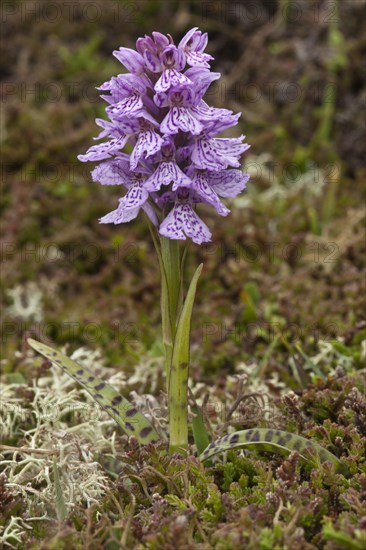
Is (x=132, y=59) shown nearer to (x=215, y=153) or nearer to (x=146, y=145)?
(x=146, y=145)

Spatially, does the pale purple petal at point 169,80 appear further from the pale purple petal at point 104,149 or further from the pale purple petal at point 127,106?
the pale purple petal at point 104,149

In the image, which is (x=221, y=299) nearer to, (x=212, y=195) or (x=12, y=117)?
(x=212, y=195)

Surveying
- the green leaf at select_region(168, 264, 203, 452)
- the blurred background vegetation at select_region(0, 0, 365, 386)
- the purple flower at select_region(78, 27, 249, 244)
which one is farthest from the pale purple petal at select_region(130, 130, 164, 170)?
the blurred background vegetation at select_region(0, 0, 365, 386)

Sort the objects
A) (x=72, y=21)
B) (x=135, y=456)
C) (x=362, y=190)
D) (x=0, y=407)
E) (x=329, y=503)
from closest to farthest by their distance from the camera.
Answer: (x=329, y=503) < (x=135, y=456) < (x=0, y=407) < (x=362, y=190) < (x=72, y=21)

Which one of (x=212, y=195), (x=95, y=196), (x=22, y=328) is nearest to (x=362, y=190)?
(x=95, y=196)

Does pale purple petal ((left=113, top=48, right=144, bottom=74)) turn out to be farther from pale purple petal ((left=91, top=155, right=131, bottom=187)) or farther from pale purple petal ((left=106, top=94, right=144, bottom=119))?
pale purple petal ((left=91, top=155, right=131, bottom=187))
